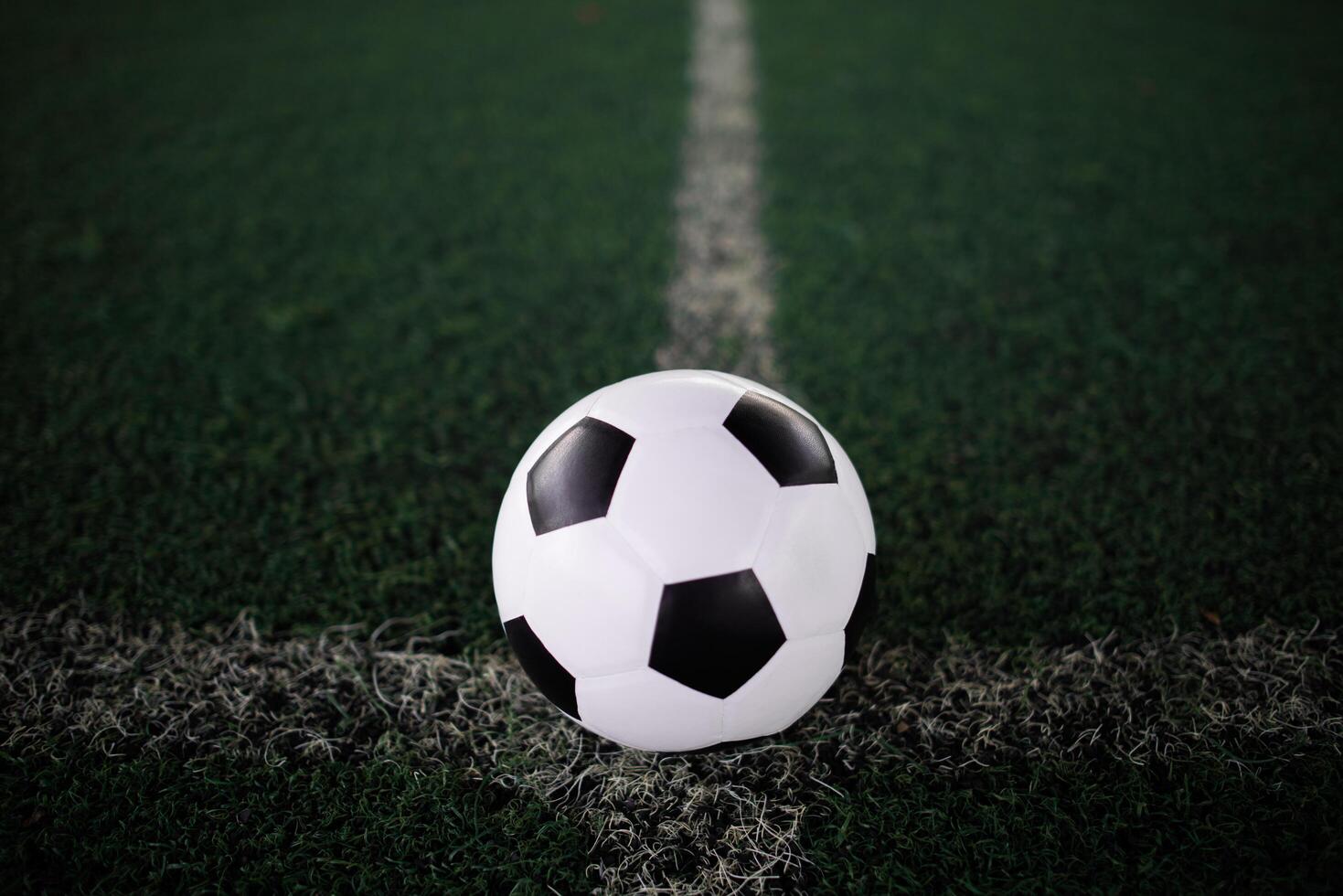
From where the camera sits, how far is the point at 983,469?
1.88 metres

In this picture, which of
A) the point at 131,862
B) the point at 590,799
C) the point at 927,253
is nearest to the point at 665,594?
the point at 590,799

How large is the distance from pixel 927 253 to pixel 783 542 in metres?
1.91

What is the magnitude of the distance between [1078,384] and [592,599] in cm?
163

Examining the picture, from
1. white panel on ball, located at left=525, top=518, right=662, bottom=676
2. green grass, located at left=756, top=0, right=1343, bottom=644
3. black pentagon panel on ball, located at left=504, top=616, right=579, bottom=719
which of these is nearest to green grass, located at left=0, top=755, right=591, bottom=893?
black pentagon panel on ball, located at left=504, top=616, right=579, bottom=719

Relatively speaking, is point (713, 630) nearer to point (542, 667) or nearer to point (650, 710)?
point (650, 710)

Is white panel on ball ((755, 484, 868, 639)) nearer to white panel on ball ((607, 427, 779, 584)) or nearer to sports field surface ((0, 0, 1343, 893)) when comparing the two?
white panel on ball ((607, 427, 779, 584))

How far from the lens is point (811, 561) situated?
1.12 metres

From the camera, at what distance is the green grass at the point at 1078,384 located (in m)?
1.21

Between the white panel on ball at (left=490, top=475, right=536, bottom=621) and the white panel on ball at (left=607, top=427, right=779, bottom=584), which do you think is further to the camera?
the white panel on ball at (left=490, top=475, right=536, bottom=621)

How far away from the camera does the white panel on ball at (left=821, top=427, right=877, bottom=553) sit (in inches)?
48.1

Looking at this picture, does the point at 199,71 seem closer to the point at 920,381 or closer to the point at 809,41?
the point at 809,41

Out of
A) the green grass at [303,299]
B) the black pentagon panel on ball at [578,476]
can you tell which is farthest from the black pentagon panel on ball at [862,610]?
the green grass at [303,299]

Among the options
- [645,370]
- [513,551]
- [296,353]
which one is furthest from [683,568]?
[296,353]

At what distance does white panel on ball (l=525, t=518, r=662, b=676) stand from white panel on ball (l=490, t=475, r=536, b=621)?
0.03m
